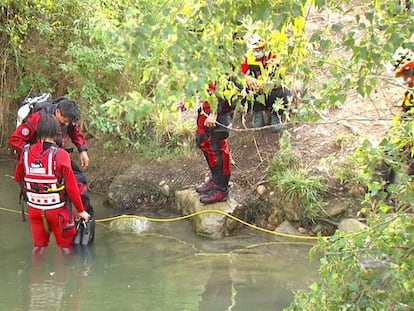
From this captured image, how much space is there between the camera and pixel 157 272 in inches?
215

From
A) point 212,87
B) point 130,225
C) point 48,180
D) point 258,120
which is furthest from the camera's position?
point 258,120

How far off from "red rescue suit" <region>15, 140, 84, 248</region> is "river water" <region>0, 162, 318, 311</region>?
43 cm

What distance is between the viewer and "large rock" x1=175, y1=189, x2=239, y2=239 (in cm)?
623

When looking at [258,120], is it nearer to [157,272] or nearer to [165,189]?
[165,189]

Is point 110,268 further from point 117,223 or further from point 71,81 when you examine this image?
point 71,81

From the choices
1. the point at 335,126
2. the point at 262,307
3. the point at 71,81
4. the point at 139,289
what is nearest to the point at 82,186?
the point at 139,289

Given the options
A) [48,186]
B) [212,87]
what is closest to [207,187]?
[48,186]

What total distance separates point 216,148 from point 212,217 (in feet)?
2.37

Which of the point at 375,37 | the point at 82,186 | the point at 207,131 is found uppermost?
the point at 375,37

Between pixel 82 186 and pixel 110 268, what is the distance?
33.7 inches

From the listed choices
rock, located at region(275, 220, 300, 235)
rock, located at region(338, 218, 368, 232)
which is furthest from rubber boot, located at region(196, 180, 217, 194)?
rock, located at region(338, 218, 368, 232)

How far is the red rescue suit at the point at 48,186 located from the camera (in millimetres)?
4973

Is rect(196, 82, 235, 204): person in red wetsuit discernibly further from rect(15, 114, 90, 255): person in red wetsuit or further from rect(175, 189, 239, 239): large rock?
rect(15, 114, 90, 255): person in red wetsuit

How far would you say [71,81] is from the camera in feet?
26.3
